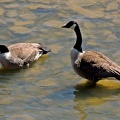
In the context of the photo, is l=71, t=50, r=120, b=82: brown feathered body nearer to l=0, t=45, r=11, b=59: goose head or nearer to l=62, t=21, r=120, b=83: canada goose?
l=62, t=21, r=120, b=83: canada goose

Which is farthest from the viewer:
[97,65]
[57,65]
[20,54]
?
[20,54]

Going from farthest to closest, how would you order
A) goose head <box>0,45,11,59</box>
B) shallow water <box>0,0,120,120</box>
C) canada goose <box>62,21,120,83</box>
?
1. goose head <box>0,45,11,59</box>
2. canada goose <box>62,21,120,83</box>
3. shallow water <box>0,0,120,120</box>

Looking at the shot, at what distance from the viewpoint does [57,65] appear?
10.3 meters

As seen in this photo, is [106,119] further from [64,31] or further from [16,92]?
[64,31]

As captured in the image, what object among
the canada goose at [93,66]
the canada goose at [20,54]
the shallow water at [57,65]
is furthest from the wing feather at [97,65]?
the canada goose at [20,54]

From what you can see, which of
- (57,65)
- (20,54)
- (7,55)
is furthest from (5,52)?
(57,65)

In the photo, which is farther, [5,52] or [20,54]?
[20,54]

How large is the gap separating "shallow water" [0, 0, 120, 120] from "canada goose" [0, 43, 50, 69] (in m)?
0.16

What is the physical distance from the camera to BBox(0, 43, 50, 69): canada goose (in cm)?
1030

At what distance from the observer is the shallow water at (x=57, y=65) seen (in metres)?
8.50

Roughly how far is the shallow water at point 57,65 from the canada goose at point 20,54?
0.52 ft

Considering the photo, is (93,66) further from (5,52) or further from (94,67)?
(5,52)

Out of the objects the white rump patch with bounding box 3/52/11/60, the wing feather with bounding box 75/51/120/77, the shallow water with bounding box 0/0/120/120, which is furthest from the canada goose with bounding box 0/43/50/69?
the wing feather with bounding box 75/51/120/77

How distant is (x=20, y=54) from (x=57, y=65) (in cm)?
79
